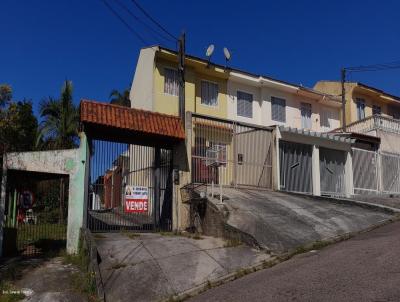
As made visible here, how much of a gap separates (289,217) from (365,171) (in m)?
9.51

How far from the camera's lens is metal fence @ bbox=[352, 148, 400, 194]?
2131cm

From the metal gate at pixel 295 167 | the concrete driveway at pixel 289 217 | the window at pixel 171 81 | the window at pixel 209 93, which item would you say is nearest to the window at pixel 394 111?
the window at pixel 209 93

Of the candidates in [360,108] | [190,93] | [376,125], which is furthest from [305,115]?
[190,93]

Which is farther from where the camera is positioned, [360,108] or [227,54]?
[360,108]

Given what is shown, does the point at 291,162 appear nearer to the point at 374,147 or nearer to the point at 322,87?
the point at 374,147

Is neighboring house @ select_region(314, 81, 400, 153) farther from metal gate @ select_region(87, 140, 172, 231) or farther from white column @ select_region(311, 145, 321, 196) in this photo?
metal gate @ select_region(87, 140, 172, 231)

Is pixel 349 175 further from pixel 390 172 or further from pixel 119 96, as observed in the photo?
pixel 119 96

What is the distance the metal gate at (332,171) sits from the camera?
796 inches

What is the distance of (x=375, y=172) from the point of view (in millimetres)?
22094

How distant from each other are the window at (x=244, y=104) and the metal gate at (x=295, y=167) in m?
8.65

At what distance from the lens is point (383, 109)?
36219 mm

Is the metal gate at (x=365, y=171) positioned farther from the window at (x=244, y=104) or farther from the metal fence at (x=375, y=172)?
the window at (x=244, y=104)

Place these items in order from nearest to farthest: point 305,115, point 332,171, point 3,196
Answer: point 3,196, point 332,171, point 305,115

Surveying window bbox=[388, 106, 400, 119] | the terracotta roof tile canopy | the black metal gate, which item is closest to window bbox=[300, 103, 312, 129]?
→ window bbox=[388, 106, 400, 119]
